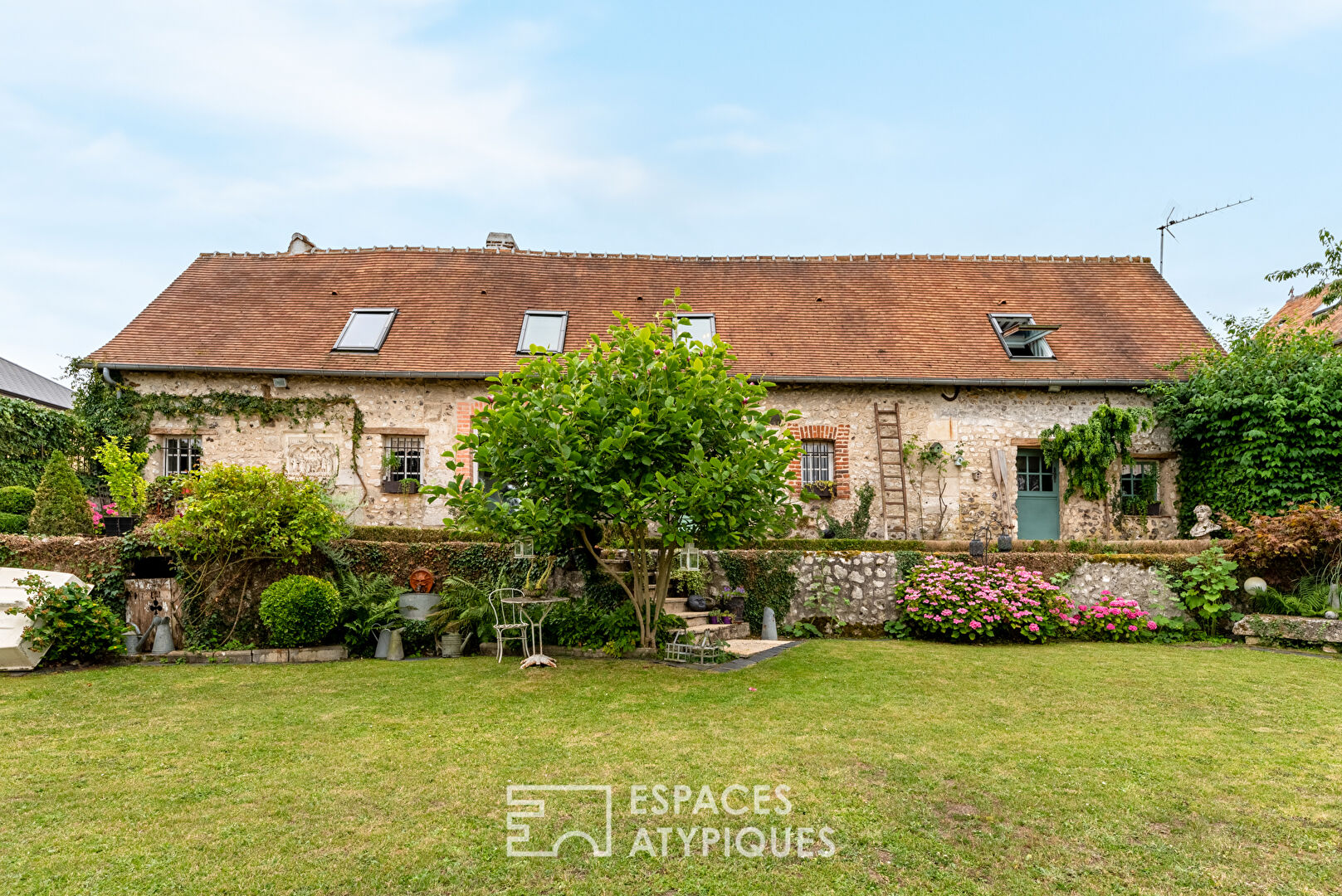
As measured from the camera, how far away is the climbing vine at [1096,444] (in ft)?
43.3

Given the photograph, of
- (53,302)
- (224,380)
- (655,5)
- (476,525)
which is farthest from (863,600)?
(53,302)

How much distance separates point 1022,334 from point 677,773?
13.2m

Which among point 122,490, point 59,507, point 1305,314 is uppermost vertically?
point 1305,314

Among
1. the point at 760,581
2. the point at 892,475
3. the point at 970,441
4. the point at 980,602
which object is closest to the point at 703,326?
the point at 892,475

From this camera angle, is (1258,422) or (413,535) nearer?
(413,535)

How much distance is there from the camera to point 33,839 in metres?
3.31

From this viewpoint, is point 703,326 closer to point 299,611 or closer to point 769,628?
point 769,628

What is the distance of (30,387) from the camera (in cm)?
2917

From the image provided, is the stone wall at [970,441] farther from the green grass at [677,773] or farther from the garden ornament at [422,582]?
the garden ornament at [422,582]

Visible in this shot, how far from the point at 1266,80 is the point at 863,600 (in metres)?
8.54

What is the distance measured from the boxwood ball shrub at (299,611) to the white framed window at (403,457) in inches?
191

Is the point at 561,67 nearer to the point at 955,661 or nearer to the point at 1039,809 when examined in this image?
the point at 955,661

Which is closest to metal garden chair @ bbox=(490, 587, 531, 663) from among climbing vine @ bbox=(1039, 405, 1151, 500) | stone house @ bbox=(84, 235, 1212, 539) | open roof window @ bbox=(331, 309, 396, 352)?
stone house @ bbox=(84, 235, 1212, 539)

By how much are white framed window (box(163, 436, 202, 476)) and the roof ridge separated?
5.29 meters
